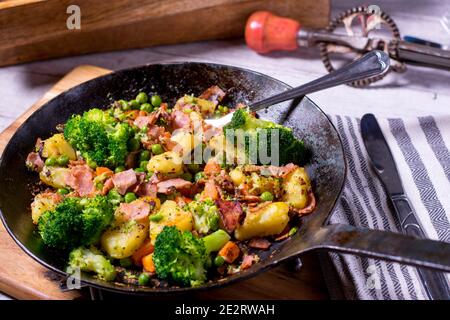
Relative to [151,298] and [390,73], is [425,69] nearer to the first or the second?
[390,73]

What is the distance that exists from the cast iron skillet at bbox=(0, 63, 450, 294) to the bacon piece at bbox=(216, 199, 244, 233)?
163mm

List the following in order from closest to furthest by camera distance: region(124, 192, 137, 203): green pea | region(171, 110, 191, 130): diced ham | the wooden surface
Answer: region(124, 192, 137, 203): green pea, region(171, 110, 191, 130): diced ham, the wooden surface

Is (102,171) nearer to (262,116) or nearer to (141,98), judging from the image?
(141,98)

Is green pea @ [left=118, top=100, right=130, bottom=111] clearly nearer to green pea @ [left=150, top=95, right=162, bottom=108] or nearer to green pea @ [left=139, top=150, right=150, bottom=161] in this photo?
green pea @ [left=150, top=95, right=162, bottom=108]

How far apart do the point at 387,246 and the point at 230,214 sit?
0.65 m

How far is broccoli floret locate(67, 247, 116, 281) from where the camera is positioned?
6.73 feet

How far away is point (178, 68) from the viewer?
2.94 m

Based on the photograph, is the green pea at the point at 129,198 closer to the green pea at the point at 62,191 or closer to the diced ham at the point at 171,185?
the diced ham at the point at 171,185

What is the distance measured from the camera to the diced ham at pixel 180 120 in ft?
8.77

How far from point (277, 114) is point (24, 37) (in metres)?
1.64

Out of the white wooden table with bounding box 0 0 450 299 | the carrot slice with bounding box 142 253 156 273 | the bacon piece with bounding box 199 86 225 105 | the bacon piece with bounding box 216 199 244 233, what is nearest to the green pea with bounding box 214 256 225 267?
the bacon piece with bounding box 216 199 244 233

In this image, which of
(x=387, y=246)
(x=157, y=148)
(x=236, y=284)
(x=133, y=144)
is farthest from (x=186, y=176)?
(x=387, y=246)

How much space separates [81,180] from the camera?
96.0 inches
